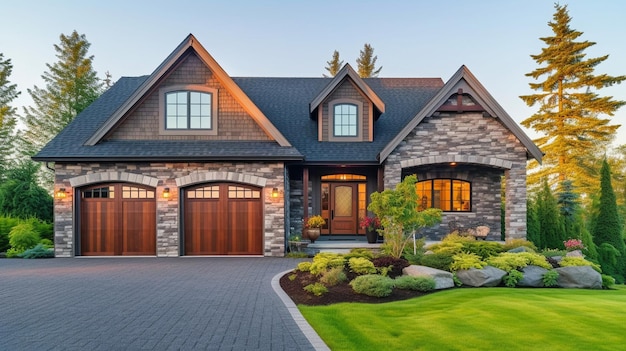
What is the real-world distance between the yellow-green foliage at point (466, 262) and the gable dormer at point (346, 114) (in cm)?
718

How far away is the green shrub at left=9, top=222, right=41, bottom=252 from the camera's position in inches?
581

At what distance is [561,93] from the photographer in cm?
2970

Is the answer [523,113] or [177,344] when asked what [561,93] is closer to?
[523,113]

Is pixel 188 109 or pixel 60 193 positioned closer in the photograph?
pixel 60 193

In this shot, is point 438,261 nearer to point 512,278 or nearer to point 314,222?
point 512,278

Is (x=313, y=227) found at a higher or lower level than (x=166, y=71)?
lower

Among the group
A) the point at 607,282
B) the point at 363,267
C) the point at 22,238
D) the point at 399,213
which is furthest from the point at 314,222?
the point at 22,238

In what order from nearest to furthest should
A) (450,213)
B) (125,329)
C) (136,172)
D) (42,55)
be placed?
(125,329), (136,172), (450,213), (42,55)

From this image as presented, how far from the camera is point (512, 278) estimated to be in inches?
372

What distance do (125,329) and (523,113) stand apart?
3334cm

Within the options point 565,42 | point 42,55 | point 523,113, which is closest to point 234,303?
point 523,113

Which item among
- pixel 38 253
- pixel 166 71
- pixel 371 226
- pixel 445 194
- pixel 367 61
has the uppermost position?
pixel 367 61

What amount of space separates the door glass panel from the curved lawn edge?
771 cm

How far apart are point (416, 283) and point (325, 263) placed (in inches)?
90.4
